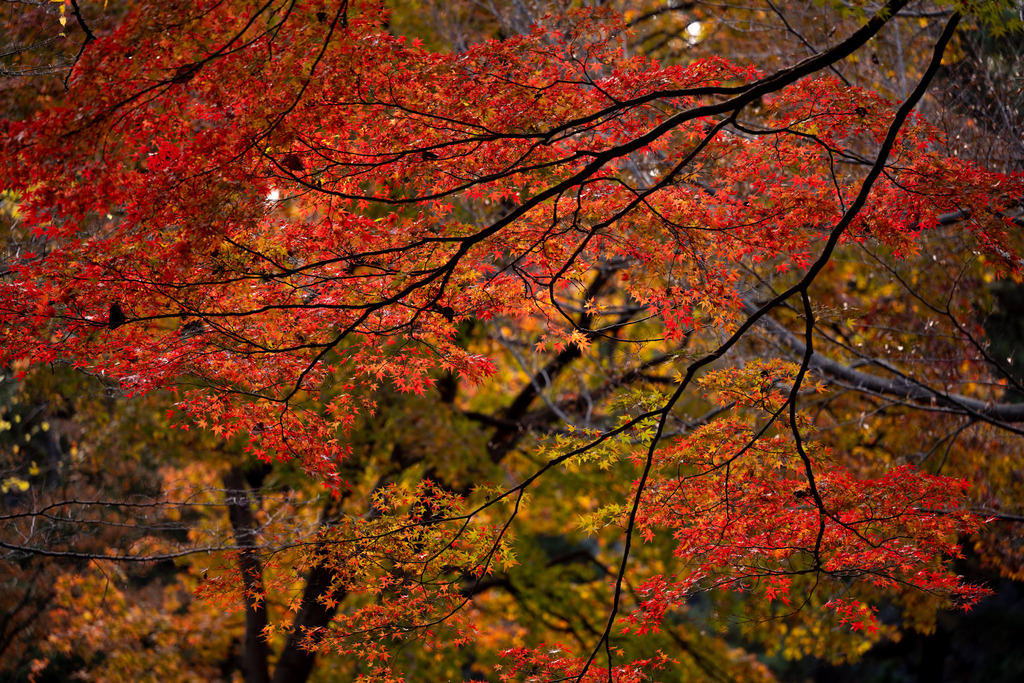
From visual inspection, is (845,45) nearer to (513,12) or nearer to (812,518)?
(812,518)

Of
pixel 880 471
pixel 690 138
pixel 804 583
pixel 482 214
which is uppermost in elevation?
pixel 690 138

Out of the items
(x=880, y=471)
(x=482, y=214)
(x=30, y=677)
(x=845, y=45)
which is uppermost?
(x=845, y=45)

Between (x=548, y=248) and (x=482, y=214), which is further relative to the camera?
(x=482, y=214)

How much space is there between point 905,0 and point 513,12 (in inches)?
283

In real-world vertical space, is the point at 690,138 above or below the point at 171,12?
above

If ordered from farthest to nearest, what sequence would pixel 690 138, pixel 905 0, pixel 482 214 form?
pixel 482 214 → pixel 690 138 → pixel 905 0

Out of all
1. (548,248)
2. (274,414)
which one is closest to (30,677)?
(274,414)

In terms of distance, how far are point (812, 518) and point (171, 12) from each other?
16.0 feet

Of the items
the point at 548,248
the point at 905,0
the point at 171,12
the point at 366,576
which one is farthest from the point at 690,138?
the point at 366,576

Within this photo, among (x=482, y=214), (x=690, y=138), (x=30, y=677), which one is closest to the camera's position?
(x=690, y=138)

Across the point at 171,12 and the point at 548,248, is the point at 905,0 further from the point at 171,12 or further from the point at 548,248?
the point at 171,12

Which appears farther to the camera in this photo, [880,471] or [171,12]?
[880,471]

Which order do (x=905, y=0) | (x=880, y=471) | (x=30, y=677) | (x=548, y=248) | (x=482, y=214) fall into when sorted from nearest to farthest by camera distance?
(x=905, y=0)
(x=548, y=248)
(x=880, y=471)
(x=482, y=214)
(x=30, y=677)

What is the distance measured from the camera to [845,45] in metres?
3.85
